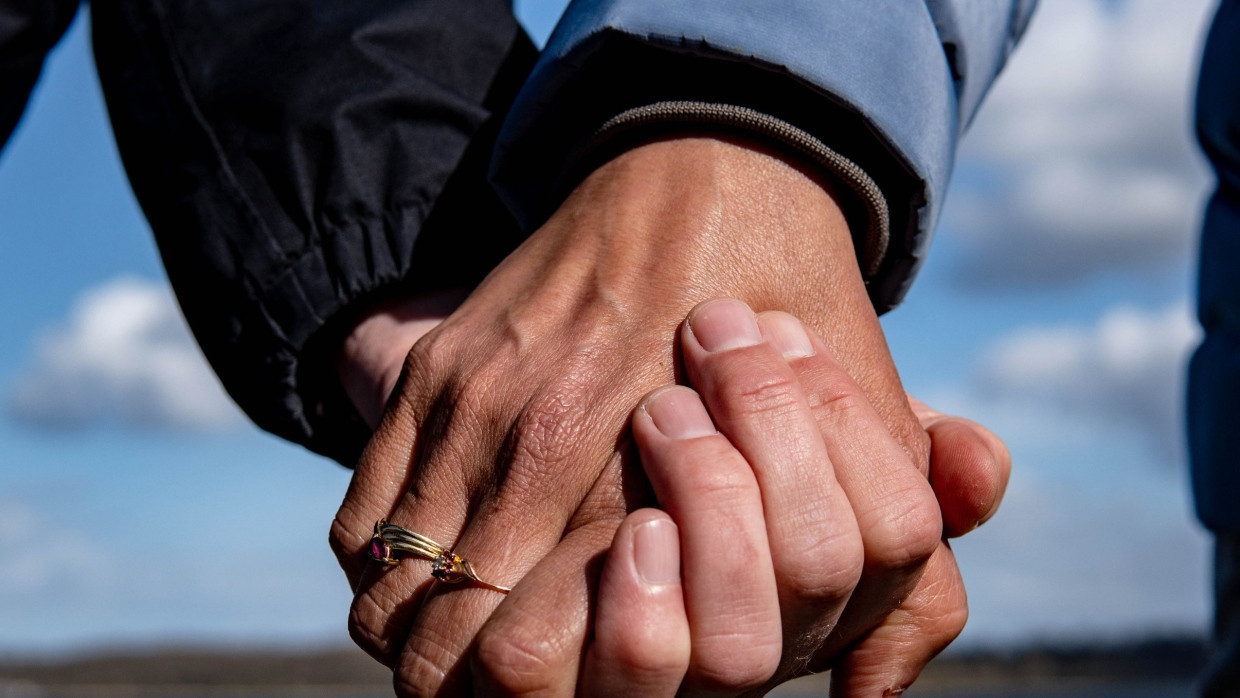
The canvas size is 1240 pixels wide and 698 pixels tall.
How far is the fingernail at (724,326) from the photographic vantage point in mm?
1546

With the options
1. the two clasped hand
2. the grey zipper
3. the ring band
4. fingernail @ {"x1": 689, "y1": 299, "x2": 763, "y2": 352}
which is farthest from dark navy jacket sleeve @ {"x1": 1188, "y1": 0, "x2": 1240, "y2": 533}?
the ring band

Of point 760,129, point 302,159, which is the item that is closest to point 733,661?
point 760,129

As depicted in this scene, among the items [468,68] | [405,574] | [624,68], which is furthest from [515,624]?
[468,68]

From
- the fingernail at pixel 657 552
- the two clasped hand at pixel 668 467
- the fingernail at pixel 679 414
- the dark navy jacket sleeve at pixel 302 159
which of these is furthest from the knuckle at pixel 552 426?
the dark navy jacket sleeve at pixel 302 159

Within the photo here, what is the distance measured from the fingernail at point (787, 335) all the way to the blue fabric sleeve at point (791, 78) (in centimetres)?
35

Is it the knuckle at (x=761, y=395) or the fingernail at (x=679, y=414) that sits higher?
the fingernail at (x=679, y=414)

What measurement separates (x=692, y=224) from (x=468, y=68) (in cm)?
87

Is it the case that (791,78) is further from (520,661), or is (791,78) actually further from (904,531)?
(520,661)

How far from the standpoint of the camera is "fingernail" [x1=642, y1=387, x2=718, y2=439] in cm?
147

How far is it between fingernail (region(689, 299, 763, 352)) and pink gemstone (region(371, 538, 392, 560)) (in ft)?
1.95

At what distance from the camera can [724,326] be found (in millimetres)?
1562

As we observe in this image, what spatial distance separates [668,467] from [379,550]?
519 mm

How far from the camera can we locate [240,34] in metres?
2.27

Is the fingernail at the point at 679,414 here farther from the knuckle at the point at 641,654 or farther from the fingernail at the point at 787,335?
the knuckle at the point at 641,654
